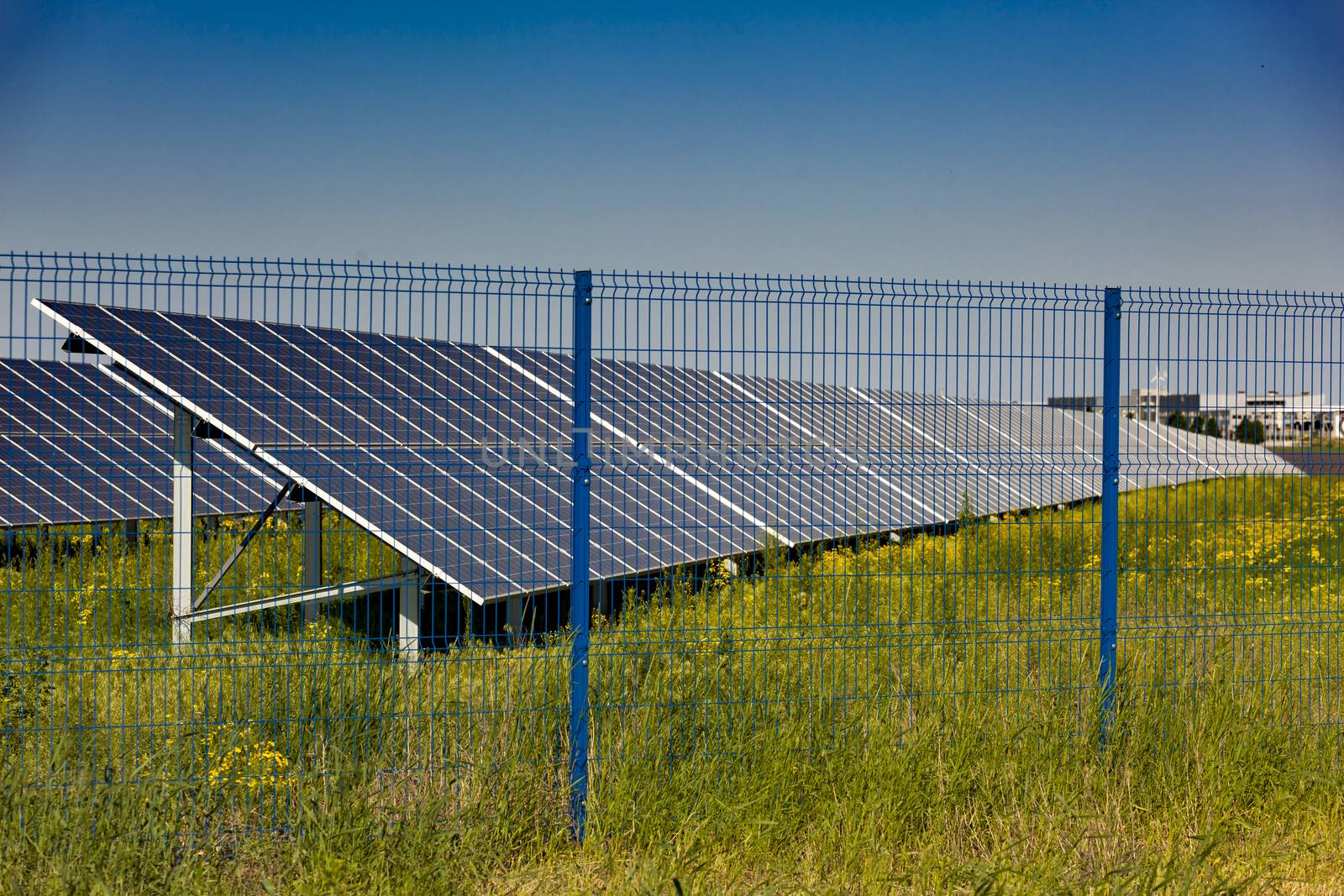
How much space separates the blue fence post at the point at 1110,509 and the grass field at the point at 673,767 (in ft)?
0.31

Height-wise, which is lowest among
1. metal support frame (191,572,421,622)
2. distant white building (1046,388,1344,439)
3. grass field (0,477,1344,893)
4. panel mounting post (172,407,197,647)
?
grass field (0,477,1344,893)

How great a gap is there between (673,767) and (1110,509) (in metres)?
2.86

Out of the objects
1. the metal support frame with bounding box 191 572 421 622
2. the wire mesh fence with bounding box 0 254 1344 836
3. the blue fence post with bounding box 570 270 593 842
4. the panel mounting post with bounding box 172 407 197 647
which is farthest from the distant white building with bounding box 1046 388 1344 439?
the panel mounting post with bounding box 172 407 197 647

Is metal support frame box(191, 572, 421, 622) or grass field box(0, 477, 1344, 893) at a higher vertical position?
metal support frame box(191, 572, 421, 622)

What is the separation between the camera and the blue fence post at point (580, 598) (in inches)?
208

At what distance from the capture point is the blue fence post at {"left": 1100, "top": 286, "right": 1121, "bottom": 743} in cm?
596

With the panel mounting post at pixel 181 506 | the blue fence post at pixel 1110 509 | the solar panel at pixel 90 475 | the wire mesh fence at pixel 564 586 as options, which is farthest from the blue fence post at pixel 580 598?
the solar panel at pixel 90 475

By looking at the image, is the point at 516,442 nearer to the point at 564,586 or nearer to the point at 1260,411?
the point at 564,586

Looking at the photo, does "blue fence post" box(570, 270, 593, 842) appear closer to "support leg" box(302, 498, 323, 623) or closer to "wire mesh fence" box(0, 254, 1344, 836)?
"wire mesh fence" box(0, 254, 1344, 836)

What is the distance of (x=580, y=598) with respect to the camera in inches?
207

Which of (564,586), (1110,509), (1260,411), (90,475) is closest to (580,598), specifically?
(564,586)

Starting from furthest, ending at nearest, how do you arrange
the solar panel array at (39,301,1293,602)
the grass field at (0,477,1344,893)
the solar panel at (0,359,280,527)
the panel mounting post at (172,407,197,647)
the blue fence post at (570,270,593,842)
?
1. the solar panel at (0,359,280,527)
2. the panel mounting post at (172,407,197,647)
3. the solar panel array at (39,301,1293,602)
4. the blue fence post at (570,270,593,842)
5. the grass field at (0,477,1344,893)

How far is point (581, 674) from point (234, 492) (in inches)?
376

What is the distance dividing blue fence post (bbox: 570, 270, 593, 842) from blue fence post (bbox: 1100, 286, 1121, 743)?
114 inches
